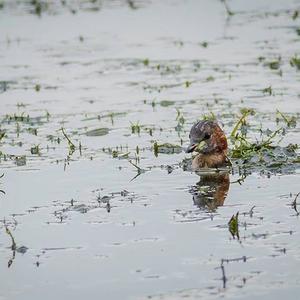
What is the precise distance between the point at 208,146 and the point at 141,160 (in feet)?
2.54

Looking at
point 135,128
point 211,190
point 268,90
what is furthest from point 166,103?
point 211,190

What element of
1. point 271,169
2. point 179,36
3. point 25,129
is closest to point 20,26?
Result: point 179,36

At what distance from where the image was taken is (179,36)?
20.7 meters

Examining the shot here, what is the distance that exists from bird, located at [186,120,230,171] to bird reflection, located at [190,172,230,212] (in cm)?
28

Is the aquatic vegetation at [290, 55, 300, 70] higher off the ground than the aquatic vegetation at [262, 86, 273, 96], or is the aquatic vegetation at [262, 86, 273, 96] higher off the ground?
the aquatic vegetation at [290, 55, 300, 70]

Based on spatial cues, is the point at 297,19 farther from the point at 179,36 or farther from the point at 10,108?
the point at 10,108

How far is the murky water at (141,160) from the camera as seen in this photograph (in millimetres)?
8211

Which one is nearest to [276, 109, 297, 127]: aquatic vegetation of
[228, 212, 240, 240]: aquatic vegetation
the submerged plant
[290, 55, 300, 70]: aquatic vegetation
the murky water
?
the murky water

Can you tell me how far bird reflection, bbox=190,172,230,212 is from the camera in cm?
1012

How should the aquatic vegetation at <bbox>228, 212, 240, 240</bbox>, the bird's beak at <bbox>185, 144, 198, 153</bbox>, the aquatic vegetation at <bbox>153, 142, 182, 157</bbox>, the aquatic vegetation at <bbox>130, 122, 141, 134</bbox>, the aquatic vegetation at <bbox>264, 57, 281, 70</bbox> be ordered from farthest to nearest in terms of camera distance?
the aquatic vegetation at <bbox>264, 57, 281, 70</bbox>
the aquatic vegetation at <bbox>130, 122, 141, 134</bbox>
the aquatic vegetation at <bbox>153, 142, 182, 157</bbox>
the bird's beak at <bbox>185, 144, 198, 153</bbox>
the aquatic vegetation at <bbox>228, 212, 240, 240</bbox>

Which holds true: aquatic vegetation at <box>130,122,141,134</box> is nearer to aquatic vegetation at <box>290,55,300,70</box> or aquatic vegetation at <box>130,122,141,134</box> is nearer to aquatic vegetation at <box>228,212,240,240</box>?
aquatic vegetation at <box>290,55,300,70</box>

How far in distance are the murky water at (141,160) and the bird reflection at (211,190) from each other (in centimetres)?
3

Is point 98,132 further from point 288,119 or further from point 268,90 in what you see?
point 268,90

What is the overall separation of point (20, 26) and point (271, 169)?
12.3m
